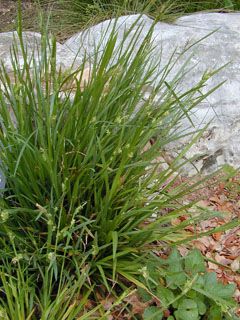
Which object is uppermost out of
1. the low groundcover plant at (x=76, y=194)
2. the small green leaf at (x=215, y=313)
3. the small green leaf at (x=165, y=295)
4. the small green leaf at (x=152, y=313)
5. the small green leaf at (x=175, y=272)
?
the low groundcover plant at (x=76, y=194)

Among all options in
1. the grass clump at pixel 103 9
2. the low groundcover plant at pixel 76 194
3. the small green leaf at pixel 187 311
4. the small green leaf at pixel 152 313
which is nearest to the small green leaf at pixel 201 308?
the small green leaf at pixel 187 311

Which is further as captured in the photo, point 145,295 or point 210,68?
point 210,68

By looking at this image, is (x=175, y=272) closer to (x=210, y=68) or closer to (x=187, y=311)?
(x=187, y=311)

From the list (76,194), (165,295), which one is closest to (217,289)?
(165,295)

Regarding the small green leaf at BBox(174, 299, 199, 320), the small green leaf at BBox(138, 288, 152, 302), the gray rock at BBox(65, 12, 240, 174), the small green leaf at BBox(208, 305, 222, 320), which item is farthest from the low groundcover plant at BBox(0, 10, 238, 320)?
the gray rock at BBox(65, 12, 240, 174)

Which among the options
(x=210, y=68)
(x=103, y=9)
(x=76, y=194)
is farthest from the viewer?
(x=103, y=9)

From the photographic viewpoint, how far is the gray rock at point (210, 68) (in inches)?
133

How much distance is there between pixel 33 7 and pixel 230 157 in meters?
2.32

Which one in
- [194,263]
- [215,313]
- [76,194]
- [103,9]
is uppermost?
[103,9]

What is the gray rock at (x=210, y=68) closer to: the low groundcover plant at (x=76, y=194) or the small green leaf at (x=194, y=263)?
the low groundcover plant at (x=76, y=194)

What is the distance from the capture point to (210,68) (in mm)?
3602

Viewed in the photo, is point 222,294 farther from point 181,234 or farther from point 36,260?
point 36,260

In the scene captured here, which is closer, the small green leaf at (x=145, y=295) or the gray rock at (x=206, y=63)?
the small green leaf at (x=145, y=295)

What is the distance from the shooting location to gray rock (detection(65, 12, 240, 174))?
3379 millimetres
